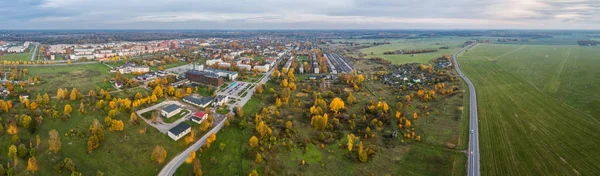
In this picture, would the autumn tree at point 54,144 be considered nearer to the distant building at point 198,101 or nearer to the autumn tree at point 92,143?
the autumn tree at point 92,143

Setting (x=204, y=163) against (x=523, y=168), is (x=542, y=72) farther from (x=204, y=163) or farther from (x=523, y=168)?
(x=204, y=163)

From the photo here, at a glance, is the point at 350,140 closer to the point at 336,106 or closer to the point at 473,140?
the point at 336,106

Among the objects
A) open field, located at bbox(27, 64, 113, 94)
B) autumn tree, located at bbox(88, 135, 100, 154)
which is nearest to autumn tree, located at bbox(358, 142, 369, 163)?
autumn tree, located at bbox(88, 135, 100, 154)

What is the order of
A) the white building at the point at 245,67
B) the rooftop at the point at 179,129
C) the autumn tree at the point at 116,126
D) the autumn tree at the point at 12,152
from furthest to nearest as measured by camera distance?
the white building at the point at 245,67, the autumn tree at the point at 116,126, the rooftop at the point at 179,129, the autumn tree at the point at 12,152

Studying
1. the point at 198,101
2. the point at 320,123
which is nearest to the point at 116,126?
the point at 198,101

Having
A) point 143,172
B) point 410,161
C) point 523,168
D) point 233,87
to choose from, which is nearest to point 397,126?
point 410,161

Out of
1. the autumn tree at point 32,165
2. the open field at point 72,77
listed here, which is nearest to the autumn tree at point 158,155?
the autumn tree at point 32,165
